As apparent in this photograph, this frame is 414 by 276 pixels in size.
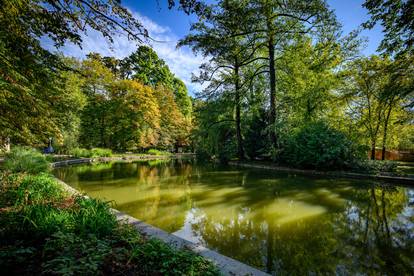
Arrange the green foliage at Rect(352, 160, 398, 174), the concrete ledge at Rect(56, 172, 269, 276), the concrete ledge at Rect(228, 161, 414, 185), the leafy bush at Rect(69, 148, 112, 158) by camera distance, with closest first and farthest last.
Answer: the concrete ledge at Rect(56, 172, 269, 276), the concrete ledge at Rect(228, 161, 414, 185), the green foliage at Rect(352, 160, 398, 174), the leafy bush at Rect(69, 148, 112, 158)

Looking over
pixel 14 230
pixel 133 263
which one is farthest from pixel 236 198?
pixel 14 230

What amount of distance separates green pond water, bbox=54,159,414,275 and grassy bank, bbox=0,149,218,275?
1278 millimetres

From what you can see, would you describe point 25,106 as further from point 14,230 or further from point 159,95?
point 159,95

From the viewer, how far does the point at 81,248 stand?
229 centimetres

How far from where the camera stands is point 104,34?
3.53 m

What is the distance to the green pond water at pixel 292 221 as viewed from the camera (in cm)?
312

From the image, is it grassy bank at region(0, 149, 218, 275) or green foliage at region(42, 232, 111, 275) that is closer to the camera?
green foliage at region(42, 232, 111, 275)

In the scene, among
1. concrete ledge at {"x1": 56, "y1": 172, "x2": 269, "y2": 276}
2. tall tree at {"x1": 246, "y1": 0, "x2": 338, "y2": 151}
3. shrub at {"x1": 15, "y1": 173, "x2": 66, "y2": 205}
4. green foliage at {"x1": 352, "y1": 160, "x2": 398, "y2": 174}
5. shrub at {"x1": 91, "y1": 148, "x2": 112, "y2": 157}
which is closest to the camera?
concrete ledge at {"x1": 56, "y1": 172, "x2": 269, "y2": 276}

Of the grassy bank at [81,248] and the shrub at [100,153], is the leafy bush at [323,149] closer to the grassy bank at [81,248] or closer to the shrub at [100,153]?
the grassy bank at [81,248]

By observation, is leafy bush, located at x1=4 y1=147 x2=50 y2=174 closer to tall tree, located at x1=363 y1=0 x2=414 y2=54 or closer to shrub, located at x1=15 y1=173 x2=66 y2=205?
shrub, located at x1=15 y1=173 x2=66 y2=205

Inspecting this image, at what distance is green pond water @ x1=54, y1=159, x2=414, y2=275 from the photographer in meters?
3.12

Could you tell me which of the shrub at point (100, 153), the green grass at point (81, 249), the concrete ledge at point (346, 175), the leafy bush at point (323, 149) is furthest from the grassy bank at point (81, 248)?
the shrub at point (100, 153)

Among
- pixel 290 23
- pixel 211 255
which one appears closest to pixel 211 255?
pixel 211 255

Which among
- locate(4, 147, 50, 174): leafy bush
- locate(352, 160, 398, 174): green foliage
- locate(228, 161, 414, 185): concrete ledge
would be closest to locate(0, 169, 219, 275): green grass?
locate(4, 147, 50, 174): leafy bush
